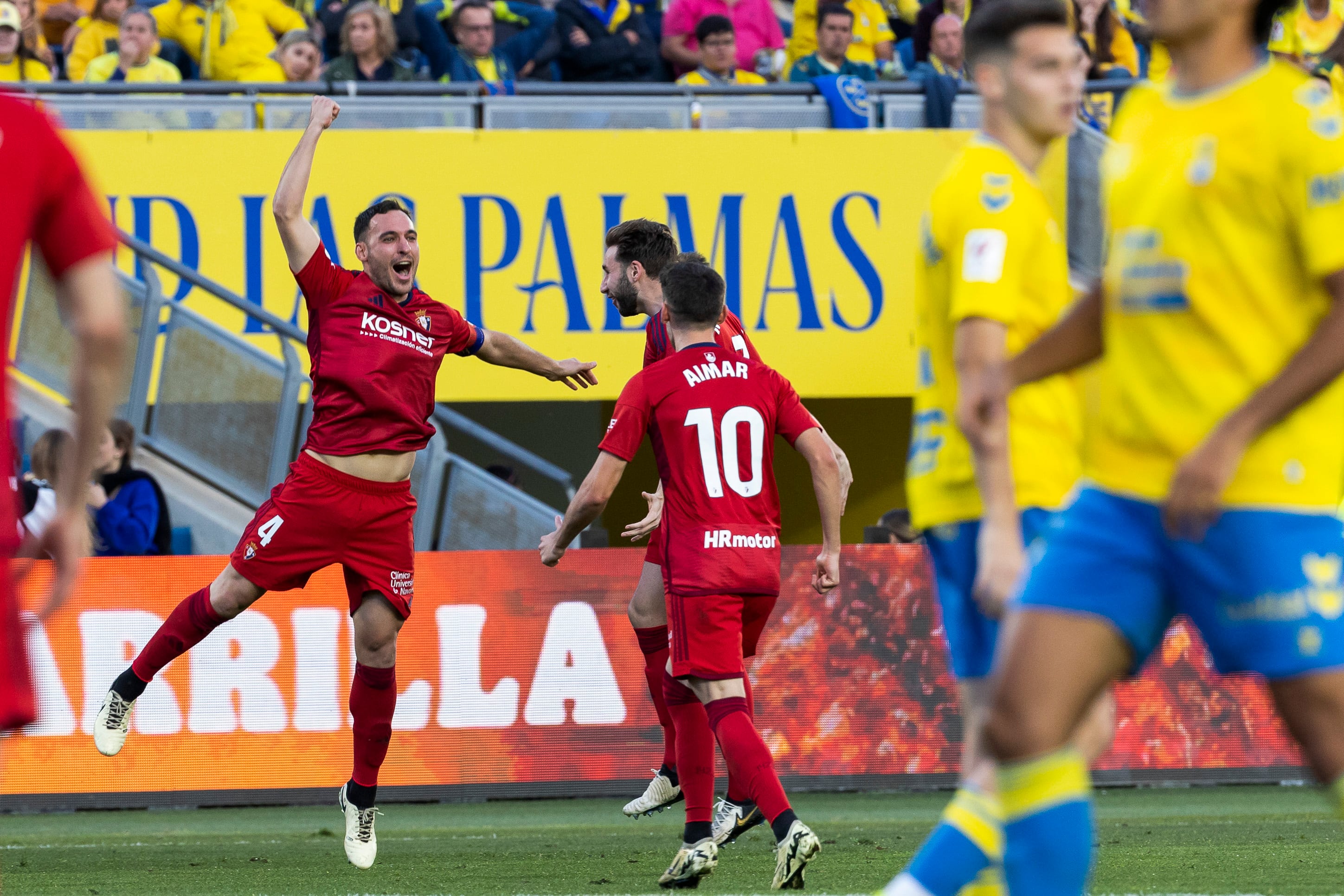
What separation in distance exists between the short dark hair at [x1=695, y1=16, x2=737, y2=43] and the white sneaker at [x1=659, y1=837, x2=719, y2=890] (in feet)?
30.4

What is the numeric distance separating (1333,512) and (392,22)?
11445 mm

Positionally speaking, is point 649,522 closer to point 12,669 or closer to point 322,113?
point 322,113

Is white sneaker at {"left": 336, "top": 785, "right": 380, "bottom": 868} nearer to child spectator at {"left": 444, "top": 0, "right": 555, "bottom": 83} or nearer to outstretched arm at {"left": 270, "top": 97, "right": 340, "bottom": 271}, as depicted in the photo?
outstretched arm at {"left": 270, "top": 97, "right": 340, "bottom": 271}

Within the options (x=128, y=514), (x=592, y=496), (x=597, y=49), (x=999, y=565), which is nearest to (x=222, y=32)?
(x=597, y=49)

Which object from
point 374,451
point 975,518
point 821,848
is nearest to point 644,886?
point 821,848

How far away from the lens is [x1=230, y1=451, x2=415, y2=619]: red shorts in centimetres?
706

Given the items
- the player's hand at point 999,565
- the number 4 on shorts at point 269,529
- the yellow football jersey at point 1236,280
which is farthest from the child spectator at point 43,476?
the yellow football jersey at point 1236,280

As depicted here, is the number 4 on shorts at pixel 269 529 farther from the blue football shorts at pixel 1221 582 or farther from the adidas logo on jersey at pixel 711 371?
the blue football shorts at pixel 1221 582

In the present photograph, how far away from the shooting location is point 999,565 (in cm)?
329

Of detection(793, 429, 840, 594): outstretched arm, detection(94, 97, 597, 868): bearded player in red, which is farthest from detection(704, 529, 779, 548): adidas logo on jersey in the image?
detection(94, 97, 597, 868): bearded player in red

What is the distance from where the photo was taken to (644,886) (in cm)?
628

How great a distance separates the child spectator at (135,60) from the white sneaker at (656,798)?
7.55 meters

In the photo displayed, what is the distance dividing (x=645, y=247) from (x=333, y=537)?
1787mm

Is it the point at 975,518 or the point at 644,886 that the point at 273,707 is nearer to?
the point at 644,886
